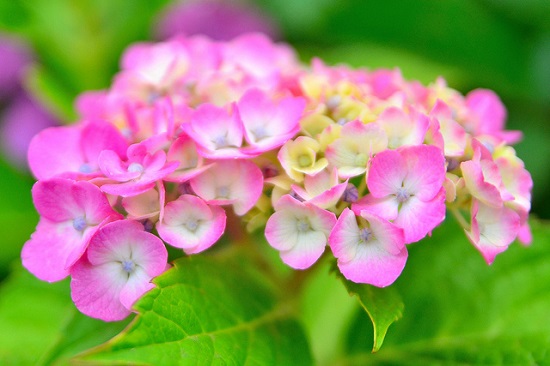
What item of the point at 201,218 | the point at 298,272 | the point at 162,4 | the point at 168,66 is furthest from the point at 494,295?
the point at 162,4

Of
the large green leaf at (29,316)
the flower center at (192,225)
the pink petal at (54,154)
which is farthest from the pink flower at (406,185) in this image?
the large green leaf at (29,316)

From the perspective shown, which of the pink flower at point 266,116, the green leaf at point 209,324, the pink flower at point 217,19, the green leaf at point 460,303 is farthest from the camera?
the pink flower at point 217,19

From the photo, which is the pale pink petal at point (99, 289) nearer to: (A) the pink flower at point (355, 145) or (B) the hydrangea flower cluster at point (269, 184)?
(B) the hydrangea flower cluster at point (269, 184)

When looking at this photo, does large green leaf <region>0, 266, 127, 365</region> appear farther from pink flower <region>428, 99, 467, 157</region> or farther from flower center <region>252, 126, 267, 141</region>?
pink flower <region>428, 99, 467, 157</region>

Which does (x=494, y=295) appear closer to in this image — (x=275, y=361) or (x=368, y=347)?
(x=368, y=347)

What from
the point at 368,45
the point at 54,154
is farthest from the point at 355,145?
the point at 368,45

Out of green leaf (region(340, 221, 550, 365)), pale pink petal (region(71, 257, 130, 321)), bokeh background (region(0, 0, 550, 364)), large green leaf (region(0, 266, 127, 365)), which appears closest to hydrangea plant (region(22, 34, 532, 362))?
pale pink petal (region(71, 257, 130, 321))
